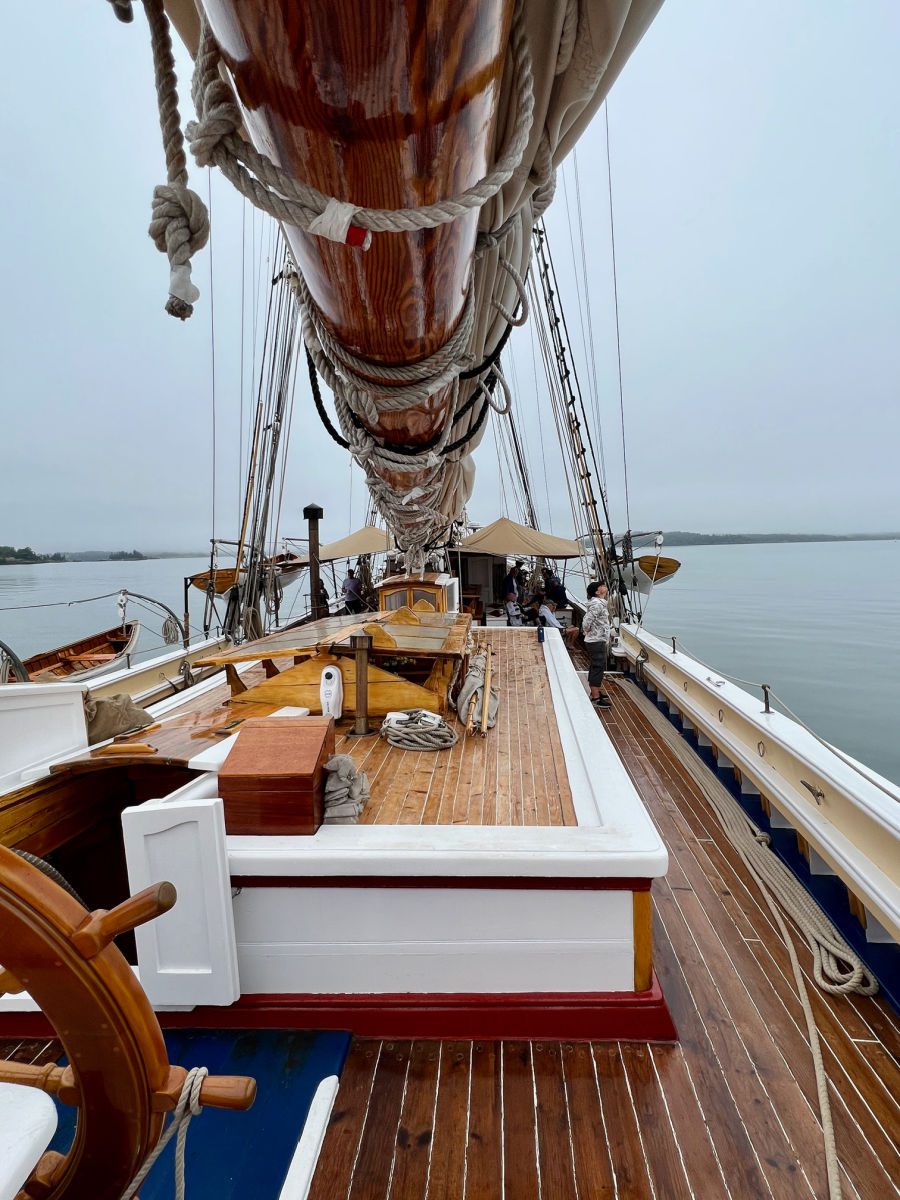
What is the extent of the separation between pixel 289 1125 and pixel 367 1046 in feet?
1.15

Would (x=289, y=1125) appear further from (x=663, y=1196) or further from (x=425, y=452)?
(x=425, y=452)

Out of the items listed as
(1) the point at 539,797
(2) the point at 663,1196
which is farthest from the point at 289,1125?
(1) the point at 539,797

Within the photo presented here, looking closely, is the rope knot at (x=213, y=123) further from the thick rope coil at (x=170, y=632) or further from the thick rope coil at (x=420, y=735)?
the thick rope coil at (x=170, y=632)

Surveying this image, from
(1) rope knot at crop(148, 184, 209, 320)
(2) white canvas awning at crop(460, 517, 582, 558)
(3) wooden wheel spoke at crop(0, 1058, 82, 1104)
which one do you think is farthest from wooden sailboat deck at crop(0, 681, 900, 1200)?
(2) white canvas awning at crop(460, 517, 582, 558)

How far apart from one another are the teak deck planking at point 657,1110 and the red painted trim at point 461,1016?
4 centimetres

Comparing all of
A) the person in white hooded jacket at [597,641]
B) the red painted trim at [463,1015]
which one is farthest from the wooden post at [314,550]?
the red painted trim at [463,1015]

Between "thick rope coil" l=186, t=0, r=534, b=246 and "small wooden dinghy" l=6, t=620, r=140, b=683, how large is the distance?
6.23 m

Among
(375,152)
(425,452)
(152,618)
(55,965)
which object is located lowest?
(152,618)

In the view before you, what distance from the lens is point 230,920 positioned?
73.3 inches

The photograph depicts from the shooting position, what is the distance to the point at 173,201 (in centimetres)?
102

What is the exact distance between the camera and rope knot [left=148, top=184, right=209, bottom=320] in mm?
1010

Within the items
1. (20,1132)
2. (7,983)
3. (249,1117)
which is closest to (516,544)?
(249,1117)

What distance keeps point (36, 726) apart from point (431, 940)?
1.92 meters

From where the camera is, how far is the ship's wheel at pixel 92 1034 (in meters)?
0.88
